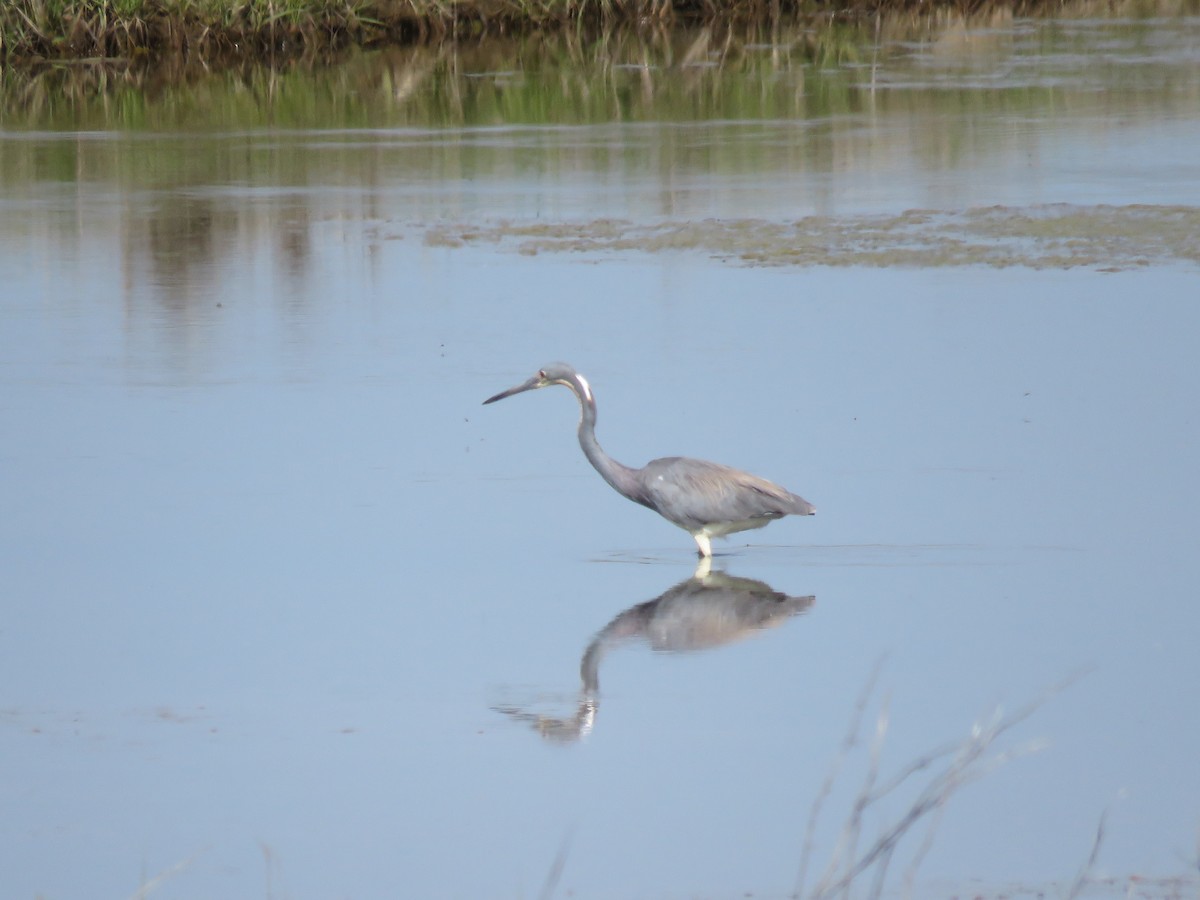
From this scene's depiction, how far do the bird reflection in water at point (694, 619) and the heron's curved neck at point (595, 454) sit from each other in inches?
21.9

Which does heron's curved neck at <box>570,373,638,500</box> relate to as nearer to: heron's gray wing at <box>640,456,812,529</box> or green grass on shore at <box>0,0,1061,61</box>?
heron's gray wing at <box>640,456,812,529</box>

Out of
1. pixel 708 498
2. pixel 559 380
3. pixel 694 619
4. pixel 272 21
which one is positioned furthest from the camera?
pixel 272 21

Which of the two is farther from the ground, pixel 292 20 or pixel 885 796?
pixel 292 20


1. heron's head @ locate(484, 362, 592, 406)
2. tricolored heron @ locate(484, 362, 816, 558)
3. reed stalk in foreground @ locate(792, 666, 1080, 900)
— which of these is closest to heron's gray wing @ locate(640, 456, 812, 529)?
tricolored heron @ locate(484, 362, 816, 558)

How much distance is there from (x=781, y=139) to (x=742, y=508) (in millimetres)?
9756

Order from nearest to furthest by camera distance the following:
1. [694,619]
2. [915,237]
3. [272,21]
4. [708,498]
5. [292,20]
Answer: [694,619] < [708,498] < [915,237] < [272,21] < [292,20]

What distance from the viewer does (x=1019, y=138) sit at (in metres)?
16.0

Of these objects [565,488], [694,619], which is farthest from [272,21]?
[694,619]

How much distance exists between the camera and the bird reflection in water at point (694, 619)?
5986mm

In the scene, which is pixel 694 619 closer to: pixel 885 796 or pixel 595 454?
pixel 595 454

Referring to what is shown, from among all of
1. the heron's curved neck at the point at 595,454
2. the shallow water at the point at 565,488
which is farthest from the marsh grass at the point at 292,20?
the heron's curved neck at the point at 595,454

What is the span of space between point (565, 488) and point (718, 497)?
1.04 m

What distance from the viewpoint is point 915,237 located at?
1212 centimetres

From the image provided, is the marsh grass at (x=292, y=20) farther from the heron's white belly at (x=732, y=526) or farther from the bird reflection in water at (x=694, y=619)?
the bird reflection in water at (x=694, y=619)
